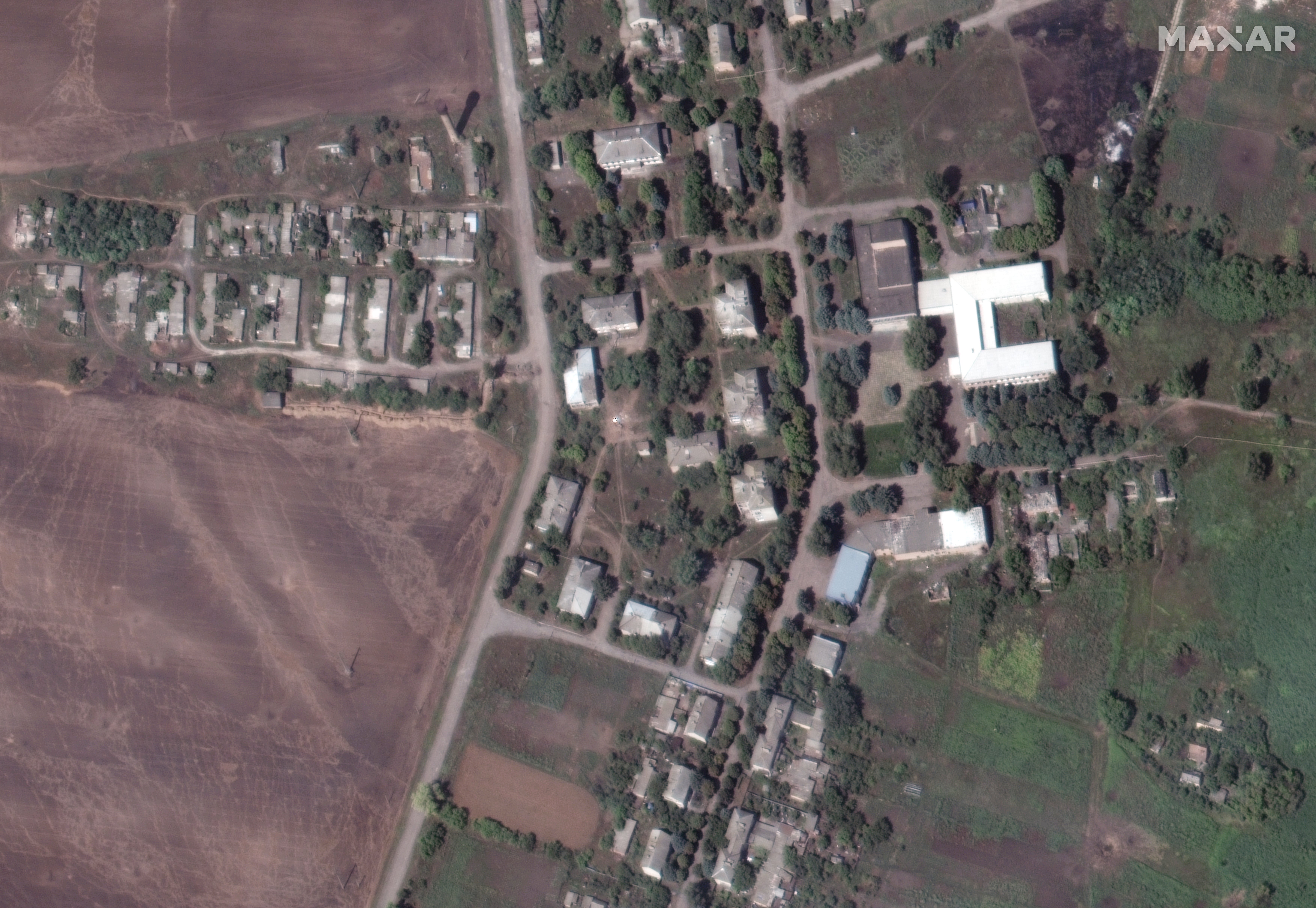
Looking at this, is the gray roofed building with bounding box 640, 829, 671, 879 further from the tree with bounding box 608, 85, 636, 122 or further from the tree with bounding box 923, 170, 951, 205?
the tree with bounding box 608, 85, 636, 122

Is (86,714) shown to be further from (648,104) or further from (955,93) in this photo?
(955,93)

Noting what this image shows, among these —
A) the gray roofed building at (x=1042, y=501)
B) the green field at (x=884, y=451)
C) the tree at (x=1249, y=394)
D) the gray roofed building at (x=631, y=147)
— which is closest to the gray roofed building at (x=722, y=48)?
the gray roofed building at (x=631, y=147)

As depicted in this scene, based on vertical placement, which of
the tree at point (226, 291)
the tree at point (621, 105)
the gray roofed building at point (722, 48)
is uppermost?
the gray roofed building at point (722, 48)

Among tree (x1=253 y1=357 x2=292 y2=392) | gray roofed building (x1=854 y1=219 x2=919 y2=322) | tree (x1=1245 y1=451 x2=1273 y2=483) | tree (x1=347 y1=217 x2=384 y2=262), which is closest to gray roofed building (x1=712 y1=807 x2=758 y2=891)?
gray roofed building (x1=854 y1=219 x2=919 y2=322)

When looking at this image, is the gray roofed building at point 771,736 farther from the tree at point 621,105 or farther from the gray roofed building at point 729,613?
the tree at point 621,105

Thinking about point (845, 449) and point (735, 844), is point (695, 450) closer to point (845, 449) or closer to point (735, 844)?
point (845, 449)
